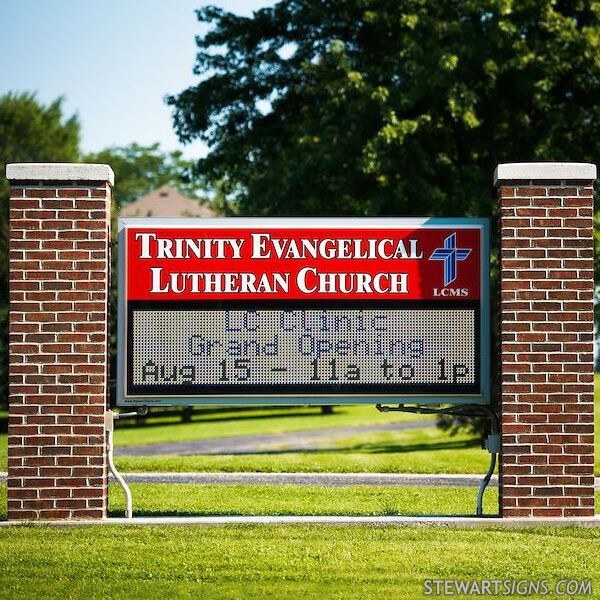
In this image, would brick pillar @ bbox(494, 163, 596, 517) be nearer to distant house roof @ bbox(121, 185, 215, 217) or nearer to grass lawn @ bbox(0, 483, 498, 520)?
grass lawn @ bbox(0, 483, 498, 520)

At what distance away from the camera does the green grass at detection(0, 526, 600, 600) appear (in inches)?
314

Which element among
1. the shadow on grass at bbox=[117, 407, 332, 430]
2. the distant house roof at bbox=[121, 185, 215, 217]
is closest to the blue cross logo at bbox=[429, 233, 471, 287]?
the shadow on grass at bbox=[117, 407, 332, 430]

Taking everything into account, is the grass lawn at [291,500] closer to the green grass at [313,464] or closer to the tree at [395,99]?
the green grass at [313,464]

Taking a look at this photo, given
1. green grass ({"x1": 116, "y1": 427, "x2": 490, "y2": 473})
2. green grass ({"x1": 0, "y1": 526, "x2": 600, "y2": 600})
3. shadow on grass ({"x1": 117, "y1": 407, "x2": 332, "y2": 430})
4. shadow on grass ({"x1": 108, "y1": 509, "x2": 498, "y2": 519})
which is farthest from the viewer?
shadow on grass ({"x1": 117, "y1": 407, "x2": 332, "y2": 430})

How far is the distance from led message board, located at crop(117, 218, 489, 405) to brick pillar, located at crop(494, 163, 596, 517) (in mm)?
347

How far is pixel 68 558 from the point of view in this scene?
891 centimetres

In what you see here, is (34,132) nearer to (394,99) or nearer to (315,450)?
(315,450)

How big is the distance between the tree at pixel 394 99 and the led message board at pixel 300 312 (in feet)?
45.0

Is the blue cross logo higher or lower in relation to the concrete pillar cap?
lower

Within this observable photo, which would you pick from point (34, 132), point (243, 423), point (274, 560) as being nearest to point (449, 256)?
point (274, 560)

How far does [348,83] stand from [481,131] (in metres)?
3.77

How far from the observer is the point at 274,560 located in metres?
8.85

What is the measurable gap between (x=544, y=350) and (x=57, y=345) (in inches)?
174

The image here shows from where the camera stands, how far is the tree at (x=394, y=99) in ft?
83.7
